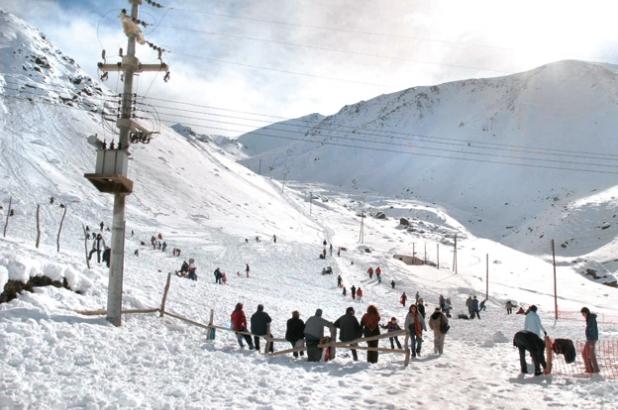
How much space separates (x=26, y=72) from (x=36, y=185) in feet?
233

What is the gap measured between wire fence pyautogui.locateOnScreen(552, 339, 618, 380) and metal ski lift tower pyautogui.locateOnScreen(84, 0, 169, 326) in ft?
39.9

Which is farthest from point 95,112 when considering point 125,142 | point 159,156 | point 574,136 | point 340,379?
point 574,136

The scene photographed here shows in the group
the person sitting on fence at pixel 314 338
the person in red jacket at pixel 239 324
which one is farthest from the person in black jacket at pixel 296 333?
the person in red jacket at pixel 239 324

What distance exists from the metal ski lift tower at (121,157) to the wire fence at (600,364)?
12.2 meters

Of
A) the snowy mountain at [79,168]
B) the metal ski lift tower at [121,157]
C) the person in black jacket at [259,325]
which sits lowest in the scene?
the person in black jacket at [259,325]

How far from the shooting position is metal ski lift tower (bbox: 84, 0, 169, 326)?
15.6 meters

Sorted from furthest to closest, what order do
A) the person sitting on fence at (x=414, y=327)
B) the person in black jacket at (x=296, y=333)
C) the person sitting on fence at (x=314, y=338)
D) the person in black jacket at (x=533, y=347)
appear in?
the person sitting on fence at (x=414, y=327)
the person in black jacket at (x=296, y=333)
the person sitting on fence at (x=314, y=338)
the person in black jacket at (x=533, y=347)

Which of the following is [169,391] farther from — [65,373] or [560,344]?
[560,344]

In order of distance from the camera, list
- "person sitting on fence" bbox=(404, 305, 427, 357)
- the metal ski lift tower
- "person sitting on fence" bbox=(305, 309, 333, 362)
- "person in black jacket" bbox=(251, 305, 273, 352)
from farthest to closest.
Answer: "person sitting on fence" bbox=(404, 305, 427, 357), the metal ski lift tower, "person in black jacket" bbox=(251, 305, 273, 352), "person sitting on fence" bbox=(305, 309, 333, 362)

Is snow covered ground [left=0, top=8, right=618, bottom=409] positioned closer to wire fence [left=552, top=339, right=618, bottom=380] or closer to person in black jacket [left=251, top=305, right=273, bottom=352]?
person in black jacket [left=251, top=305, right=273, bottom=352]

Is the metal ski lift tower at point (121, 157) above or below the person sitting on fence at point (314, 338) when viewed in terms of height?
above

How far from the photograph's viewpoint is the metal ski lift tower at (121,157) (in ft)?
51.3

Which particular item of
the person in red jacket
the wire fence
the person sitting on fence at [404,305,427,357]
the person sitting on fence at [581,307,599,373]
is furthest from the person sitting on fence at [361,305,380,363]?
the person sitting on fence at [581,307,599,373]

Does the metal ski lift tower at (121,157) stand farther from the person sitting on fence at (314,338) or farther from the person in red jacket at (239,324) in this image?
the person sitting on fence at (314,338)
